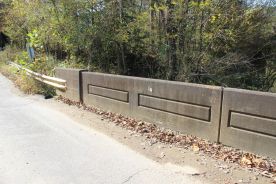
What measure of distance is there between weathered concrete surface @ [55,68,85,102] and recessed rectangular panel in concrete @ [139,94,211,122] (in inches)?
109

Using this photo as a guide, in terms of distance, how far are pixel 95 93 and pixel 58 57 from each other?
313 inches

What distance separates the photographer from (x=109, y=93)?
7.50m

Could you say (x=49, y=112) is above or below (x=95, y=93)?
below

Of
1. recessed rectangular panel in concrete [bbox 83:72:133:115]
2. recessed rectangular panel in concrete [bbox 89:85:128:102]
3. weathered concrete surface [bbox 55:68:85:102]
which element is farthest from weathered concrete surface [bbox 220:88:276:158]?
weathered concrete surface [bbox 55:68:85:102]

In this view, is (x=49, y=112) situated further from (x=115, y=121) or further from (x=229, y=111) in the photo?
(x=229, y=111)

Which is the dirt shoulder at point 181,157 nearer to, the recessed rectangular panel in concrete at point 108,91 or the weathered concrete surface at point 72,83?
the recessed rectangular panel in concrete at point 108,91

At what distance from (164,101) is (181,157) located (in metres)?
1.51

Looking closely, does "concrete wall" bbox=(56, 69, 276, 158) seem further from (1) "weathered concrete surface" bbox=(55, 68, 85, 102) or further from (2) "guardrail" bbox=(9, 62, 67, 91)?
(2) "guardrail" bbox=(9, 62, 67, 91)

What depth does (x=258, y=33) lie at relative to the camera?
903 cm

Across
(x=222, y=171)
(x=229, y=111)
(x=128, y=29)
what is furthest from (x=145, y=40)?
(x=222, y=171)

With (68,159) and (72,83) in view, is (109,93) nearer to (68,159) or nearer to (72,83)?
(72,83)

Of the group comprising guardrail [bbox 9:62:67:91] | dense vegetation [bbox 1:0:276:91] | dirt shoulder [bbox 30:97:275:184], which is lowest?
dirt shoulder [bbox 30:97:275:184]

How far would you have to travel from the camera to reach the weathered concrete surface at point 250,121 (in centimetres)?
440

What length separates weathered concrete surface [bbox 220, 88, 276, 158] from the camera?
4.40 meters
